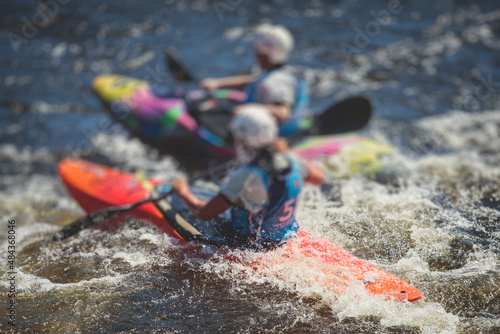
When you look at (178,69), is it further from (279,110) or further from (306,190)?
(306,190)

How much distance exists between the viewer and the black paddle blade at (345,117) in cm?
549

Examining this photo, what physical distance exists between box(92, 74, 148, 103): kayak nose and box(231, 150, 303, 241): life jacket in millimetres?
4006

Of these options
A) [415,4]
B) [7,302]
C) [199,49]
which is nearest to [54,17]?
[199,49]

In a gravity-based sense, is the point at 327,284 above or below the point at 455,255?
above

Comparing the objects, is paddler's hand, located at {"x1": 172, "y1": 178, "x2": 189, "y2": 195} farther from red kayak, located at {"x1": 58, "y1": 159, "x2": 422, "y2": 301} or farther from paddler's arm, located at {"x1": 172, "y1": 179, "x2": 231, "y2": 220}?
red kayak, located at {"x1": 58, "y1": 159, "x2": 422, "y2": 301}

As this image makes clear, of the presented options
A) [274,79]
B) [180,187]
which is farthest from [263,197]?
[274,79]

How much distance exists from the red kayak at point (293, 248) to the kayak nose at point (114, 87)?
243 centimetres

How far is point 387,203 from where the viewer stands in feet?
13.6

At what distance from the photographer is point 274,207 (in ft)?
9.77

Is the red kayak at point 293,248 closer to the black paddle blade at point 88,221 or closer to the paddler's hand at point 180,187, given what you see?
the black paddle blade at point 88,221

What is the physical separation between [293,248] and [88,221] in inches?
71.4

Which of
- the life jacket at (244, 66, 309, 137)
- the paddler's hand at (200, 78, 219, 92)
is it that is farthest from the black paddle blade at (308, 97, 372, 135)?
the paddler's hand at (200, 78, 219, 92)

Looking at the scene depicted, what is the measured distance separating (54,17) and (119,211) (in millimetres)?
8073

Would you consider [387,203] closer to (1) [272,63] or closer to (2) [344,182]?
(2) [344,182]
